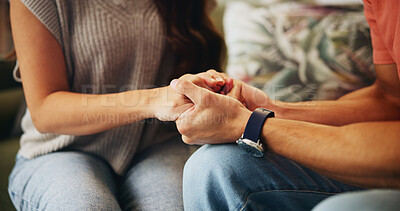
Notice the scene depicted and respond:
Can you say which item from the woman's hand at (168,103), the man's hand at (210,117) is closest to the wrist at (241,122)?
the man's hand at (210,117)

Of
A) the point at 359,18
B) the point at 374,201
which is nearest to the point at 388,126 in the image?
the point at 374,201

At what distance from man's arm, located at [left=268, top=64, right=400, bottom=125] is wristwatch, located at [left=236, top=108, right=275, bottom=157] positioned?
0.18 meters

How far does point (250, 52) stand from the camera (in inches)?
47.4

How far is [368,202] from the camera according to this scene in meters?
0.44

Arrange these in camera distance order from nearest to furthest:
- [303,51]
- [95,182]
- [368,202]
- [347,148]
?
1. [368,202]
2. [347,148]
3. [95,182]
4. [303,51]

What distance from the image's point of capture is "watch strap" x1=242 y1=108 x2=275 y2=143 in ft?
2.12

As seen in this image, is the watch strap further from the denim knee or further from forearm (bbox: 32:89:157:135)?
forearm (bbox: 32:89:157:135)

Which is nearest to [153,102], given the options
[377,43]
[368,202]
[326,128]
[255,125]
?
[255,125]

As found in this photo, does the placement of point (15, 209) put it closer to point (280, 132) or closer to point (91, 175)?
point (91, 175)

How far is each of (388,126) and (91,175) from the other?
646 mm

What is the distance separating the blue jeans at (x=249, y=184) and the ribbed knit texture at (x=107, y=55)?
0.30 m

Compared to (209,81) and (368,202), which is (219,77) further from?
(368,202)

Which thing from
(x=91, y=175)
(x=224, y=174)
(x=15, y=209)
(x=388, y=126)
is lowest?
(x=15, y=209)

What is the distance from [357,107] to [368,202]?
0.48 meters
